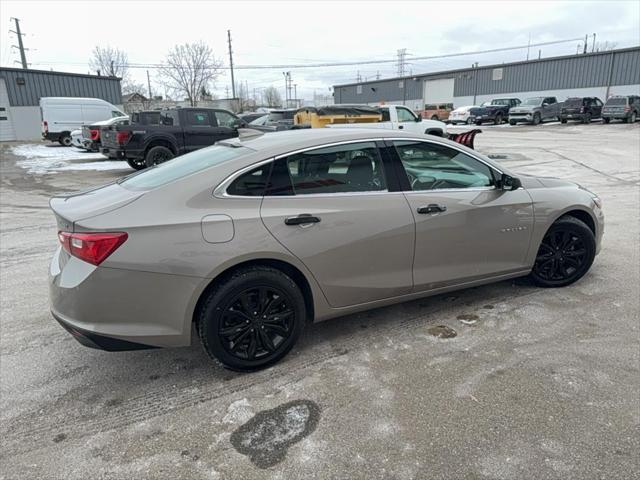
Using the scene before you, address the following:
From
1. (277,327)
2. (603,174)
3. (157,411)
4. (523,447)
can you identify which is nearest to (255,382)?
(277,327)

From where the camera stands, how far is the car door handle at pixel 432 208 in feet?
11.5

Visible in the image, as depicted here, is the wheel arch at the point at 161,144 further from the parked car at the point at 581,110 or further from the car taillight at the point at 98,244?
the parked car at the point at 581,110

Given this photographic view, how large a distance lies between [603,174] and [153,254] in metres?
12.4

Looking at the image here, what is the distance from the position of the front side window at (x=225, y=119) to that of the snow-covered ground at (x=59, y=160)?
369cm

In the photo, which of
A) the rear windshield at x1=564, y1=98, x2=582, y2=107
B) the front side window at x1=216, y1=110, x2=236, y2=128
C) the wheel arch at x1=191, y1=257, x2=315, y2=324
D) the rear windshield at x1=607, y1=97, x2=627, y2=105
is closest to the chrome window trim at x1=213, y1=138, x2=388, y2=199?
the wheel arch at x1=191, y1=257, x2=315, y2=324

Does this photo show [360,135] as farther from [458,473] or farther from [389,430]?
[458,473]

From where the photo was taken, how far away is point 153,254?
8.89 ft

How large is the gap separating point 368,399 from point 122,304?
1.56 metres

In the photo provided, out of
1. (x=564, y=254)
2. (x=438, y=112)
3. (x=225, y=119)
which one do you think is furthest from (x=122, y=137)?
(x=438, y=112)

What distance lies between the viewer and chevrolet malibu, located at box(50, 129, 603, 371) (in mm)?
2734

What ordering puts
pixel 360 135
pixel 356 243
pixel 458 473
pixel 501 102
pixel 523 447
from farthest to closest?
pixel 501 102, pixel 360 135, pixel 356 243, pixel 523 447, pixel 458 473

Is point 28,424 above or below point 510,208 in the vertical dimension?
below

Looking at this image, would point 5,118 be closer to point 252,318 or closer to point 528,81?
point 252,318

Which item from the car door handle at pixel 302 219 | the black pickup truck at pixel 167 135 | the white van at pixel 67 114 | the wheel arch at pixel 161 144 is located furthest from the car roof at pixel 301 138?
the white van at pixel 67 114
